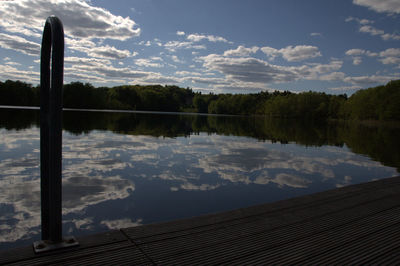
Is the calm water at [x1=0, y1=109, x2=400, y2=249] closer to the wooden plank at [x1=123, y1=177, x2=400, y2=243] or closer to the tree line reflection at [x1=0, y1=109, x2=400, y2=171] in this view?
the wooden plank at [x1=123, y1=177, x2=400, y2=243]

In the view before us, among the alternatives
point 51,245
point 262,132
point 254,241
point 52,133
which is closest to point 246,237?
point 254,241

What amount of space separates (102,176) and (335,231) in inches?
249

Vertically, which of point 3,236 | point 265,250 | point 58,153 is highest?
point 58,153

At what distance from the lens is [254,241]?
332 cm

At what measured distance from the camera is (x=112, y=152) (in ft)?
39.7

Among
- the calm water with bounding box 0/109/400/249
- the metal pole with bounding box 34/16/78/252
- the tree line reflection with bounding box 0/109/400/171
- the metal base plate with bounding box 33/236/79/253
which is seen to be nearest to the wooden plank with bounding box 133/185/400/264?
the metal base plate with bounding box 33/236/79/253

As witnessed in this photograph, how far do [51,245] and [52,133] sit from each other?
1137mm

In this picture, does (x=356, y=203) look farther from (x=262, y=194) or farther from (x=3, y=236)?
(x=3, y=236)

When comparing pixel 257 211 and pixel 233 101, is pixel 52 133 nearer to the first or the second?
pixel 257 211

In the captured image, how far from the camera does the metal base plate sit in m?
2.82

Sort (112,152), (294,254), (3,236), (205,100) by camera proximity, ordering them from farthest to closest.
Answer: (205,100) → (112,152) → (3,236) → (294,254)

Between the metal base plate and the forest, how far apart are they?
7640cm

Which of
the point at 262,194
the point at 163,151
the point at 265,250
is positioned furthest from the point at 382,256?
the point at 163,151

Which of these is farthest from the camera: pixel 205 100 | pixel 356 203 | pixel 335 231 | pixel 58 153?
pixel 205 100
